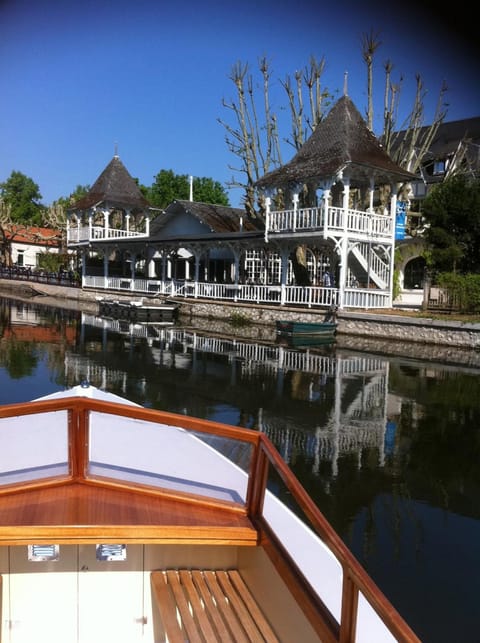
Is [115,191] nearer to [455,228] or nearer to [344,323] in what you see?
[344,323]

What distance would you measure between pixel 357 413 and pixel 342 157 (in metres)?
14.7

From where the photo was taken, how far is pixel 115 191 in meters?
37.9

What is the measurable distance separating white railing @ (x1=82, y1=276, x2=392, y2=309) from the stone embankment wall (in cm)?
80

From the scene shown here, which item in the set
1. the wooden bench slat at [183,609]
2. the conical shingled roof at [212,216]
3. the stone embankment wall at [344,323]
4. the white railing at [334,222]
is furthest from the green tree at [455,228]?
the wooden bench slat at [183,609]

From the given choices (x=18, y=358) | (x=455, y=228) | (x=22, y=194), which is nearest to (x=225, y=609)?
(x=18, y=358)

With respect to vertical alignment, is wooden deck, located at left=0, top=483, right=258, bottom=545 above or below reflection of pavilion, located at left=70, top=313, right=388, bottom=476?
above

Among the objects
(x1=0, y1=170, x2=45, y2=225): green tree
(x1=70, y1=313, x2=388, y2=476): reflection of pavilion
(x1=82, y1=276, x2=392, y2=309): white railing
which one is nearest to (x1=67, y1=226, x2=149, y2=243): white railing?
(x1=82, y1=276, x2=392, y2=309): white railing

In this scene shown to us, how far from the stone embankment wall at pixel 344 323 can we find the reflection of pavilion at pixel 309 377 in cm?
303

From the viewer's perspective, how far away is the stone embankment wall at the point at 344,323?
18.6 metres

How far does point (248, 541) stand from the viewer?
2.75m

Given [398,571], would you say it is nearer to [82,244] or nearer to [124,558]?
[124,558]

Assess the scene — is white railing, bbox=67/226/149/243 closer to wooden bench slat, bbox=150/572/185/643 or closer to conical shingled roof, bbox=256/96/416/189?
conical shingled roof, bbox=256/96/416/189

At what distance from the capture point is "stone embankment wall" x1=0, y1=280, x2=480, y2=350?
18578 millimetres

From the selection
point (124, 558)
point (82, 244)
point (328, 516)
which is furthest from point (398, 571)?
point (82, 244)
